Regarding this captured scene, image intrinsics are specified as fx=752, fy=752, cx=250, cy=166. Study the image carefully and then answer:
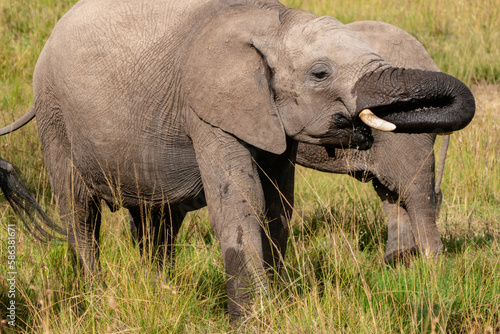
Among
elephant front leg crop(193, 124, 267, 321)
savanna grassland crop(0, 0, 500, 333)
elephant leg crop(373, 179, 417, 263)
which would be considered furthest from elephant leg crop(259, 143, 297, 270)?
elephant leg crop(373, 179, 417, 263)

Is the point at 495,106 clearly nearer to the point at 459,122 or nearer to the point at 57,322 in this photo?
the point at 459,122

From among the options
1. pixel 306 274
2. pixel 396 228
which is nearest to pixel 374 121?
pixel 306 274

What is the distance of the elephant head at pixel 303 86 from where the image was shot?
330 centimetres

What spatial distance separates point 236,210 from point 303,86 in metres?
0.67

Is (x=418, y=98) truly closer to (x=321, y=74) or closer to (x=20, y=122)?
(x=321, y=74)

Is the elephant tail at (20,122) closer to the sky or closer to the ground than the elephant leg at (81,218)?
closer to the sky

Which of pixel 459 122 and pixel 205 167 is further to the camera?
pixel 205 167

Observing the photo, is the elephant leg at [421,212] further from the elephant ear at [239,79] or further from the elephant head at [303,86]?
the elephant ear at [239,79]

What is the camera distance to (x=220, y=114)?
362 centimetres

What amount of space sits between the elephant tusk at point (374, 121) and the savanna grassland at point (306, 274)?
525 millimetres

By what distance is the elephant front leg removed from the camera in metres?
3.59

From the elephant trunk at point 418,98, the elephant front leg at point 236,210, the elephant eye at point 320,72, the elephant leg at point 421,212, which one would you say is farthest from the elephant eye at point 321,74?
the elephant leg at point 421,212

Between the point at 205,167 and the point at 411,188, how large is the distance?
209 cm

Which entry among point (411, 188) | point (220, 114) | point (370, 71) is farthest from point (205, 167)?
point (411, 188)
